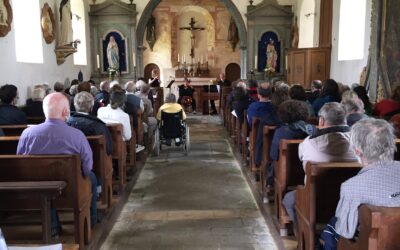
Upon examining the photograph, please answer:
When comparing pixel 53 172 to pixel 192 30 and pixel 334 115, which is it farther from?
pixel 192 30

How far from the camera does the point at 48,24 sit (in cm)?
915

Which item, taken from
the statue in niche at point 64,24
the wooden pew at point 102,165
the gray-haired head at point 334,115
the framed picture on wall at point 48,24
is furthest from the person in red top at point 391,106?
the statue in niche at point 64,24

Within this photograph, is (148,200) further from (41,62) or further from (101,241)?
(41,62)

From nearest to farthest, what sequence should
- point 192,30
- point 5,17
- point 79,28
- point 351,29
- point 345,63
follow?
1. point 5,17
2. point 345,63
3. point 351,29
4. point 79,28
5. point 192,30

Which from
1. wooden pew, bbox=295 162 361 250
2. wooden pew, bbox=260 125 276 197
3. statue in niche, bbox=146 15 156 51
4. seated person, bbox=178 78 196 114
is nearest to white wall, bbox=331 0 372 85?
seated person, bbox=178 78 196 114

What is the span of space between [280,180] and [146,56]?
14179 millimetres

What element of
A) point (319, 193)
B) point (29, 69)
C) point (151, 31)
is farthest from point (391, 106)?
point (151, 31)

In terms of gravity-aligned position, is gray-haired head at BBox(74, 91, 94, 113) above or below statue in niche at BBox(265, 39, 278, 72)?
below

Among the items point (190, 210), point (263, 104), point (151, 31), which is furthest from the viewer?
point (151, 31)

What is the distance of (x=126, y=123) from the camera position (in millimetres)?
5188

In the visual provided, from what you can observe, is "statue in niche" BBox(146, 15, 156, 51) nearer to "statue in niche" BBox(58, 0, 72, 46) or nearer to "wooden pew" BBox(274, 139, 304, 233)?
"statue in niche" BBox(58, 0, 72, 46)

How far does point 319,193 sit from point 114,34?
11.6 meters

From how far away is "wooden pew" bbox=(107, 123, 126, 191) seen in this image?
4.68 metres

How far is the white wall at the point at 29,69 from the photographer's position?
282 inches
